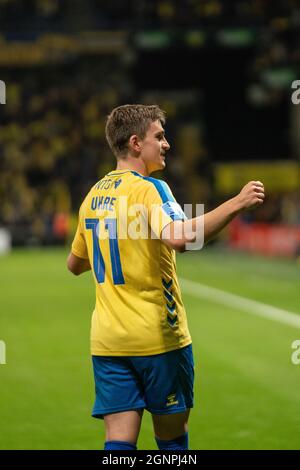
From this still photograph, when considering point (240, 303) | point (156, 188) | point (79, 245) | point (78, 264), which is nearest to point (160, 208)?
point (156, 188)

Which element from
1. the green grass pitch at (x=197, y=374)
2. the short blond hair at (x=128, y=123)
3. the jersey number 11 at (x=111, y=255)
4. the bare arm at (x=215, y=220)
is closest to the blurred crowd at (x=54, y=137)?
the green grass pitch at (x=197, y=374)

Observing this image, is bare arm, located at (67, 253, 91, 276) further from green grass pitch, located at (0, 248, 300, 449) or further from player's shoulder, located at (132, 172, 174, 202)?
green grass pitch, located at (0, 248, 300, 449)

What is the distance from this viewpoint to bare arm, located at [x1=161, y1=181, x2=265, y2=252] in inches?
177

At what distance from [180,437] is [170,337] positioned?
0.56m

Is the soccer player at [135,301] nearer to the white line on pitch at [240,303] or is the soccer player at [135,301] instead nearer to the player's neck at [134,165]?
the player's neck at [134,165]

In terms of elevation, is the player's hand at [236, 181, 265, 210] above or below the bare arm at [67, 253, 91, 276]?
above

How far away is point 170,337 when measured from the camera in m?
4.98

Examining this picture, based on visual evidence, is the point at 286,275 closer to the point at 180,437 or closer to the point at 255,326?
the point at 255,326

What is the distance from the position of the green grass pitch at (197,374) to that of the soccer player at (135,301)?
2.65 m

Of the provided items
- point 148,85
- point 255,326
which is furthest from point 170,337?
point 148,85

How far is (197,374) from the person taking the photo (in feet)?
35.0

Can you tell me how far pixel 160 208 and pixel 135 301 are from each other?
1.75ft

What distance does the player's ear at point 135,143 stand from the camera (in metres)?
4.95

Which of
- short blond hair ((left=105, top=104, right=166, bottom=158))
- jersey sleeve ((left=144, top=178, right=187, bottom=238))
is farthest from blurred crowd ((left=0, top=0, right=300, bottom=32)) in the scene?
jersey sleeve ((left=144, top=178, right=187, bottom=238))
